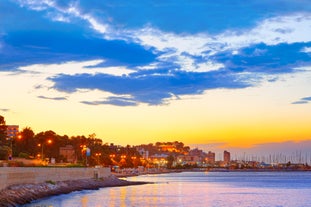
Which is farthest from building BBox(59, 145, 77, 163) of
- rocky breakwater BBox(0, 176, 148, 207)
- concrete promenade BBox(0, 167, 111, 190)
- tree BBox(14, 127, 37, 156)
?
rocky breakwater BBox(0, 176, 148, 207)

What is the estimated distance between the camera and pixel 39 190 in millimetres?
64125

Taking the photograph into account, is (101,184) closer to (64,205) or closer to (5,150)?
(5,150)

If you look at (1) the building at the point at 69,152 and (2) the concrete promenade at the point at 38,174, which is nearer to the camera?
(2) the concrete promenade at the point at 38,174

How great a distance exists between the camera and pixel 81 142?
188875 millimetres

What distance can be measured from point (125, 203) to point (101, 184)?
36.9 meters

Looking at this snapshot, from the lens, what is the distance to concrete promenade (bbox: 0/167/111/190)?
53.8 metres

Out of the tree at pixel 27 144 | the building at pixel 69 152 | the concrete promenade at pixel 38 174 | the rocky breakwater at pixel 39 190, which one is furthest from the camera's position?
the building at pixel 69 152

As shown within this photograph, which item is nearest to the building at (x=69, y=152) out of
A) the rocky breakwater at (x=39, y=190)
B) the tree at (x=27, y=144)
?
the tree at (x=27, y=144)

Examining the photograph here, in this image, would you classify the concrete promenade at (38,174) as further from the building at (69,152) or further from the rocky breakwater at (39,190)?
the building at (69,152)

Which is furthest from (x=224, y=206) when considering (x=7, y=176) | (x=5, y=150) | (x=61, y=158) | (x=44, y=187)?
(x=61, y=158)

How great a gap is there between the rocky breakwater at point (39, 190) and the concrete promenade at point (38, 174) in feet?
1.94

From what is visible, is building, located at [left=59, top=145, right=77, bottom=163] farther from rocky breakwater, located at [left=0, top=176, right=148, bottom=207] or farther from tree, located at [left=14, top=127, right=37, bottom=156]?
rocky breakwater, located at [left=0, top=176, right=148, bottom=207]

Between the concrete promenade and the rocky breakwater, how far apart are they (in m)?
0.59

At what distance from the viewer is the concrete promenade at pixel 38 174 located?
2119 inches
